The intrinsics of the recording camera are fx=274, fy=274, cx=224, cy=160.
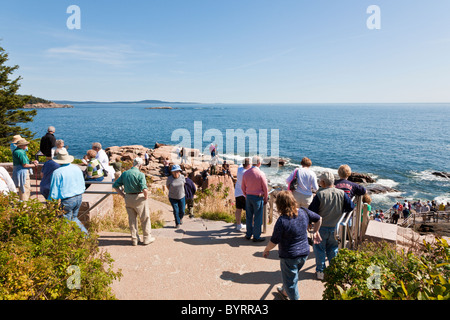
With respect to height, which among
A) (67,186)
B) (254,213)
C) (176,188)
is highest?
(67,186)

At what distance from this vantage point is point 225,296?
4105 mm

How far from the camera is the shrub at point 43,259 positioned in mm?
2604

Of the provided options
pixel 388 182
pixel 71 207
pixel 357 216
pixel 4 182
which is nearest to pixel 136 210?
pixel 71 207

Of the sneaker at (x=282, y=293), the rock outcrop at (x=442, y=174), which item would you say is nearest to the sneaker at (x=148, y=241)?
the sneaker at (x=282, y=293)

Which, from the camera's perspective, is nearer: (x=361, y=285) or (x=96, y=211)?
(x=361, y=285)

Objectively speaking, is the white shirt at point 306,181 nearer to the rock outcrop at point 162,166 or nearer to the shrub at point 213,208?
the shrub at point 213,208

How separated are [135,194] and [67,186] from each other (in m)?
1.19

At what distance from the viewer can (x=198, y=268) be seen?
4887 millimetres

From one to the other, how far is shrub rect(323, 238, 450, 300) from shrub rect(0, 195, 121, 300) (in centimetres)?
257

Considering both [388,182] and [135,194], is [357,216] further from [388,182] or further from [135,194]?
[388,182]
